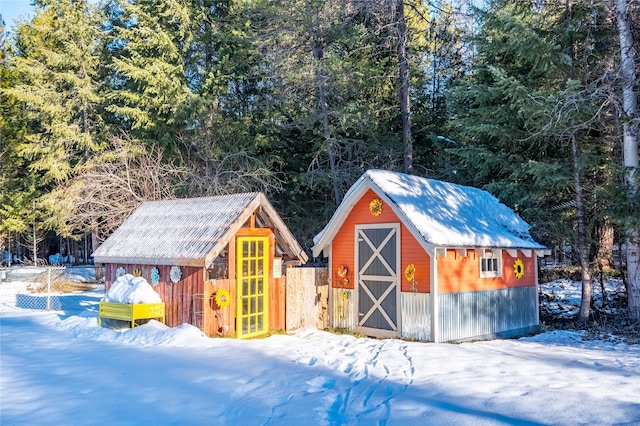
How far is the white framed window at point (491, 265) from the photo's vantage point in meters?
12.2

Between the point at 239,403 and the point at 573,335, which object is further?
the point at 573,335

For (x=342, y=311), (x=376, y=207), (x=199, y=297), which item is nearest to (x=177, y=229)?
(x=199, y=297)

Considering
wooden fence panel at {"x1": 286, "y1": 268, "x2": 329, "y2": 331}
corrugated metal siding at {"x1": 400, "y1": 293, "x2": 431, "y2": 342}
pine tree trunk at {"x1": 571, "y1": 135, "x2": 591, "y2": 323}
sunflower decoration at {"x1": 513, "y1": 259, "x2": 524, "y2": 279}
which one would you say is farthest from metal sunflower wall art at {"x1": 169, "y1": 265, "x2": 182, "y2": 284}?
pine tree trunk at {"x1": 571, "y1": 135, "x2": 591, "y2": 323}

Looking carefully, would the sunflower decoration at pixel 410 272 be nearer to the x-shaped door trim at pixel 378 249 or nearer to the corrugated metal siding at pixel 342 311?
the x-shaped door trim at pixel 378 249

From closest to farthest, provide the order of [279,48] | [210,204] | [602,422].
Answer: [602,422] → [210,204] → [279,48]

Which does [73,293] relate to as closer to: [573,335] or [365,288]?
[365,288]

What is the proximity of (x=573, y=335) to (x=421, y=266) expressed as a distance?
4.87 meters

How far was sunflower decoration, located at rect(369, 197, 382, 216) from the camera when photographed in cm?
1198

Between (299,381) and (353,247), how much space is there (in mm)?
5678

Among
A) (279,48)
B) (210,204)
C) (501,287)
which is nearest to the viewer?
(210,204)

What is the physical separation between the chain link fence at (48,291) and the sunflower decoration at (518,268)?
11855mm

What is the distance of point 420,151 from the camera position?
20.6 meters

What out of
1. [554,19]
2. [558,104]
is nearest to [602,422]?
[558,104]

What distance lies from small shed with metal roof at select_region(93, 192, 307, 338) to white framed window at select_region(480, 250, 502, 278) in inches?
175
